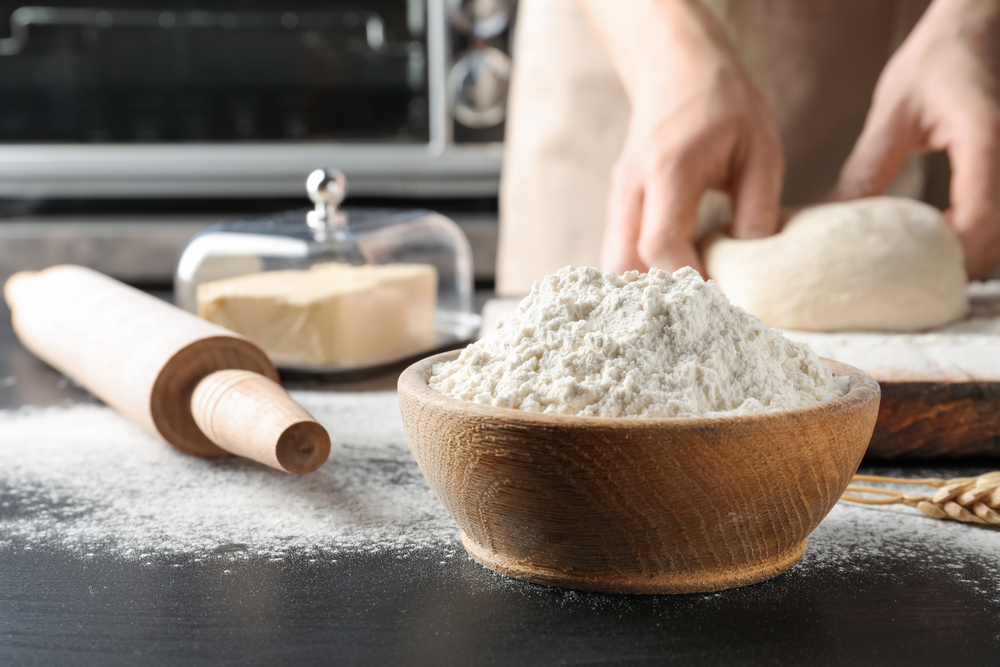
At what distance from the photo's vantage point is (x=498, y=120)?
1809 millimetres

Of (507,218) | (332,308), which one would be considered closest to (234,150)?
(507,218)

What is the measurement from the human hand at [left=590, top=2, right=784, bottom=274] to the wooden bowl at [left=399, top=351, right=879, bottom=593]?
424 millimetres

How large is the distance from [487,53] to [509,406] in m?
1.43

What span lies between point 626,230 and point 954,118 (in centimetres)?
36

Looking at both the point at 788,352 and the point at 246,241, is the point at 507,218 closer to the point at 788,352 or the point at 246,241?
the point at 246,241

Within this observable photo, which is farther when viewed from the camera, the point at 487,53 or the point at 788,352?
the point at 487,53

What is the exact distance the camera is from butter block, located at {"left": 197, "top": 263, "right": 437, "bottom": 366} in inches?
36.4

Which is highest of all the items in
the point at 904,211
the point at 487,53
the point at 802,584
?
the point at 487,53

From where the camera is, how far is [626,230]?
0.92 metres

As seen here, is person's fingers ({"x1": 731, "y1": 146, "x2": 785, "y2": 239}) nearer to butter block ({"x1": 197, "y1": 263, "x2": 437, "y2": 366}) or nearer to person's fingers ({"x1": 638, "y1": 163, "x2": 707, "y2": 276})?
person's fingers ({"x1": 638, "y1": 163, "x2": 707, "y2": 276})

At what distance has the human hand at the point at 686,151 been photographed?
86 centimetres

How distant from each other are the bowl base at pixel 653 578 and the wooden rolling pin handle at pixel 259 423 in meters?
0.18

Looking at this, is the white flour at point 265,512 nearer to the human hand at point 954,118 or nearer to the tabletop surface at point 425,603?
the tabletop surface at point 425,603

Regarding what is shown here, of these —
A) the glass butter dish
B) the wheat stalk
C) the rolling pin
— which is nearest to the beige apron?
the glass butter dish
